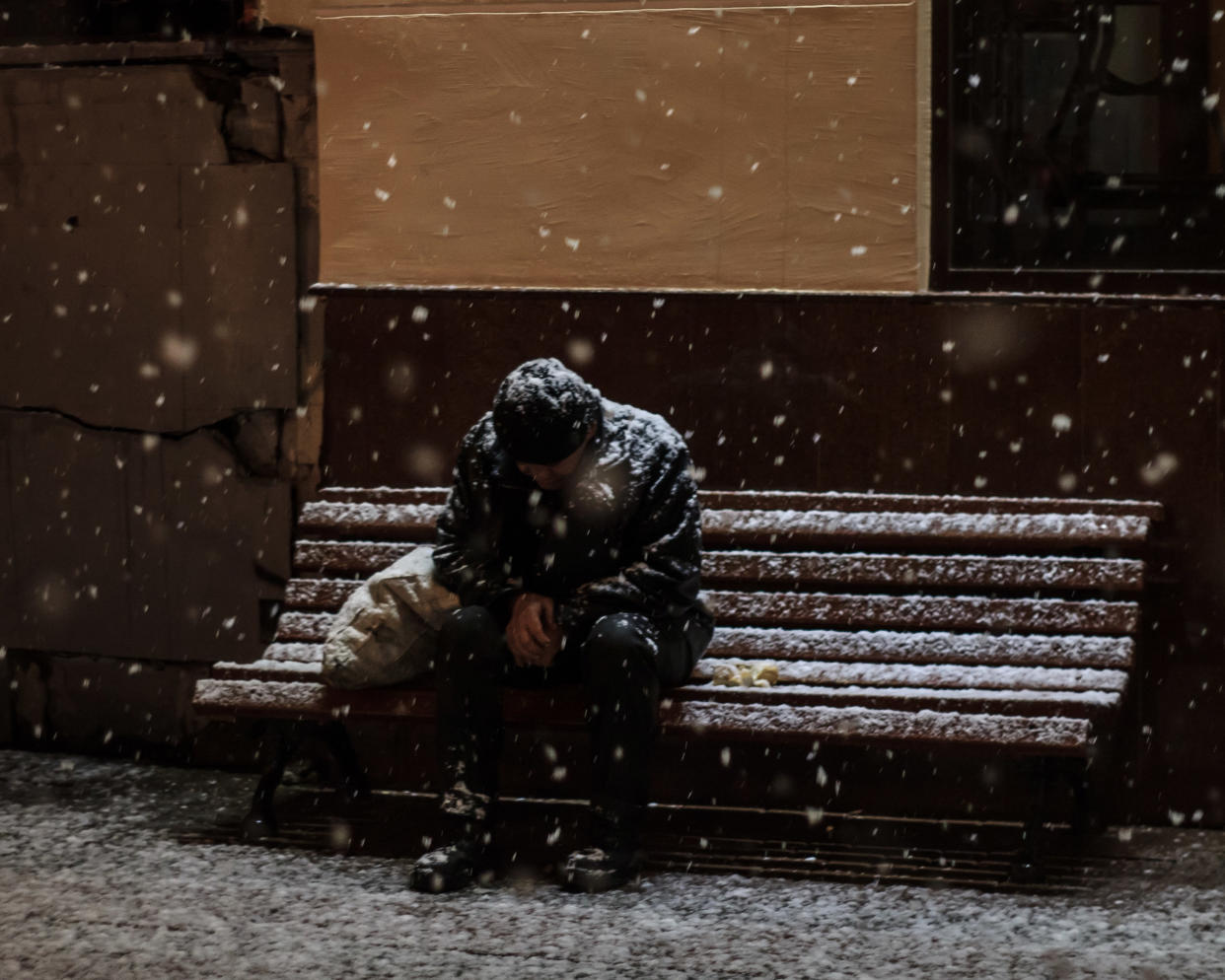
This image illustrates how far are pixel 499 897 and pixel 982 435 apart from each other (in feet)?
7.13

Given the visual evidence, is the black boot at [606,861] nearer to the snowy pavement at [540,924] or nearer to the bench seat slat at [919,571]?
the snowy pavement at [540,924]

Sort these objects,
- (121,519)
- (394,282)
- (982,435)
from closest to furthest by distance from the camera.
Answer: (982,435), (394,282), (121,519)

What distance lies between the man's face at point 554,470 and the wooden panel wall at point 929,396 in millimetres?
955

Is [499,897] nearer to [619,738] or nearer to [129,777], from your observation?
[619,738]

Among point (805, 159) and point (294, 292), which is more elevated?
point (805, 159)

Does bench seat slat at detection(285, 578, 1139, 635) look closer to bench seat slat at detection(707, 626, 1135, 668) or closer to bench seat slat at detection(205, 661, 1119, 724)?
bench seat slat at detection(707, 626, 1135, 668)

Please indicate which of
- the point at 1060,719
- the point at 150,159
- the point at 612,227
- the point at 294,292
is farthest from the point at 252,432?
the point at 1060,719

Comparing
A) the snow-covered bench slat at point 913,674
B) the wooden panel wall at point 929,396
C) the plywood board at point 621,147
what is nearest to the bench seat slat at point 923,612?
the snow-covered bench slat at point 913,674

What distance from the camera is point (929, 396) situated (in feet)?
19.6

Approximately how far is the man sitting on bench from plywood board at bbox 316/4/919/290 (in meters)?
0.93

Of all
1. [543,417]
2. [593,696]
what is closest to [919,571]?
[593,696]

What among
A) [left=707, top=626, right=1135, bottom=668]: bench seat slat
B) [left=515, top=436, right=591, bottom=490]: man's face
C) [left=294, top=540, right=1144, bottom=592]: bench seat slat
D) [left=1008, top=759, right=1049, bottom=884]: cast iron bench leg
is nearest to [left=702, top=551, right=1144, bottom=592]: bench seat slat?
[left=294, top=540, right=1144, bottom=592]: bench seat slat

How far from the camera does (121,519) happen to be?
6883 mm

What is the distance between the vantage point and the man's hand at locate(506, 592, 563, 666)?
5266 mm
